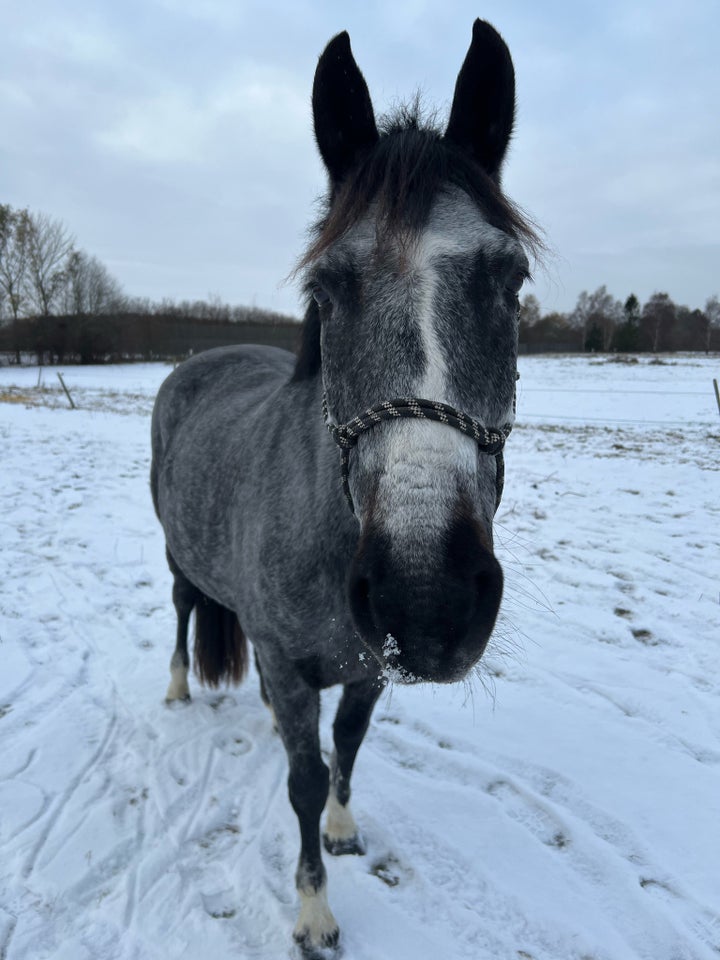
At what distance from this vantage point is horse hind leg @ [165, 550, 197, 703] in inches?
137

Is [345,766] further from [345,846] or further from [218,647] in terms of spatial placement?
[218,647]

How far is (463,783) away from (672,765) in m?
1.10

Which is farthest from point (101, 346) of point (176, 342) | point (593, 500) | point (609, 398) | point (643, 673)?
point (643, 673)

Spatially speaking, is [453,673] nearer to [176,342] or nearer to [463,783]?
[463,783]

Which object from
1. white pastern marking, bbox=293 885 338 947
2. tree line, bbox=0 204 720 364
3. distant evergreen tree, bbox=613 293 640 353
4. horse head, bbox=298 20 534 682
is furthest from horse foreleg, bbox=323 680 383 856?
distant evergreen tree, bbox=613 293 640 353

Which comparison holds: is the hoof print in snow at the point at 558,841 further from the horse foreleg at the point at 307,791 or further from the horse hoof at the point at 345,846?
the horse foreleg at the point at 307,791

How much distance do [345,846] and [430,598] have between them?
2.01 meters

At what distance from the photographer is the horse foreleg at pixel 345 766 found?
2.45 meters

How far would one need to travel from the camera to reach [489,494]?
1430 mm

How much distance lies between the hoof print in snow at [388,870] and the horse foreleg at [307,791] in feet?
1.01

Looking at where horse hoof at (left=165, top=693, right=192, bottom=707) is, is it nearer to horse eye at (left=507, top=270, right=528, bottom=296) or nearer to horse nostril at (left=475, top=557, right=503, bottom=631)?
horse nostril at (left=475, top=557, right=503, bottom=631)

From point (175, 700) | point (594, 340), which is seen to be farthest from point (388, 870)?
point (594, 340)

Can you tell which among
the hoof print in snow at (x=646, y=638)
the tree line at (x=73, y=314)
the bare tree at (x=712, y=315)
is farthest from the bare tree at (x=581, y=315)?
the hoof print in snow at (x=646, y=638)

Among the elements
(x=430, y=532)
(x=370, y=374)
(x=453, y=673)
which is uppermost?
(x=370, y=374)
